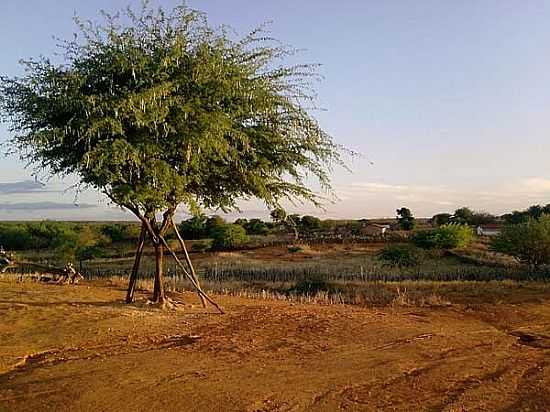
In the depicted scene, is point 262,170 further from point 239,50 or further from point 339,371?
point 339,371

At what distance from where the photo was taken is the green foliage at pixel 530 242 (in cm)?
3822

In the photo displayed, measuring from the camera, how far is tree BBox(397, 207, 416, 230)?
9797cm

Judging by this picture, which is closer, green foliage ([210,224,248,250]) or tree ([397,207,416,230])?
green foliage ([210,224,248,250])

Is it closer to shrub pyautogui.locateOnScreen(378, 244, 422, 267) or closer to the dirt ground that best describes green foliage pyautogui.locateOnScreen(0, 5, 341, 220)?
the dirt ground

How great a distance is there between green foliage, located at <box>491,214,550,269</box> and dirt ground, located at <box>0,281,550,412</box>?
78.0 feet

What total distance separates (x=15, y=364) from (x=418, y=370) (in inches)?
262

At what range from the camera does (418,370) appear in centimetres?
915

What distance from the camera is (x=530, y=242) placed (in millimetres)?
38750

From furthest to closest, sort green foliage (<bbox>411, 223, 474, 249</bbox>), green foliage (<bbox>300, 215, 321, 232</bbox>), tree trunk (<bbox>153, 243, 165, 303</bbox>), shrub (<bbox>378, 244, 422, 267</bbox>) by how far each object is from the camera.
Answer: green foliage (<bbox>300, 215, 321, 232</bbox>) → green foliage (<bbox>411, 223, 474, 249</bbox>) → shrub (<bbox>378, 244, 422, 267</bbox>) → tree trunk (<bbox>153, 243, 165, 303</bbox>)

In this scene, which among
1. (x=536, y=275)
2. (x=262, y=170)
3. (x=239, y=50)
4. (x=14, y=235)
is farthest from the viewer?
(x=14, y=235)

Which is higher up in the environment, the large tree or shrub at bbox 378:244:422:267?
the large tree

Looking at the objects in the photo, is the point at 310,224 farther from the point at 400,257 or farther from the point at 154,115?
the point at 154,115

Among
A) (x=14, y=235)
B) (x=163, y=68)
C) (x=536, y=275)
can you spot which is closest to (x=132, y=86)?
(x=163, y=68)

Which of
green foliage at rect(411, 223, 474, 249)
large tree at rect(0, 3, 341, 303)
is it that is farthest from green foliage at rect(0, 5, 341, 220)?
green foliage at rect(411, 223, 474, 249)
